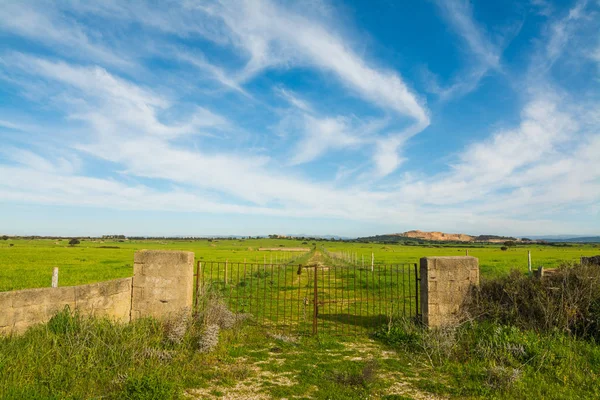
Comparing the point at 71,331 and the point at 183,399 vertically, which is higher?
the point at 71,331

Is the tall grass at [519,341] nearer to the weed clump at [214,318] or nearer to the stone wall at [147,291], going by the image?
the weed clump at [214,318]

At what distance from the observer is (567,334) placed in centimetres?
828

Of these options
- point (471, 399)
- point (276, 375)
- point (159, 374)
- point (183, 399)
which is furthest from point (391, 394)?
point (159, 374)

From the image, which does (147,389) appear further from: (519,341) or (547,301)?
(547,301)

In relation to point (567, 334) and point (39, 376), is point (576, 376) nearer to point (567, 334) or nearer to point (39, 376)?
point (567, 334)

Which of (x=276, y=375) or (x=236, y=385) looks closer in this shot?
(x=236, y=385)

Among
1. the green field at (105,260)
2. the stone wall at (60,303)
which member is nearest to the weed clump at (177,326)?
the stone wall at (60,303)

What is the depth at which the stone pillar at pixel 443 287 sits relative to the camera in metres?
9.24

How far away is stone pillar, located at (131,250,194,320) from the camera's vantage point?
9.25 meters

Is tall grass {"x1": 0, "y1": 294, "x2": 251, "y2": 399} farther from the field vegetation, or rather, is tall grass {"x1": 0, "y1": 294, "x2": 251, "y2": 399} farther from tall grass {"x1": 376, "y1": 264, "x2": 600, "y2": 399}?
tall grass {"x1": 376, "y1": 264, "x2": 600, "y2": 399}

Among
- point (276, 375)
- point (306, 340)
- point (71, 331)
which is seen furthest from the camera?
point (306, 340)

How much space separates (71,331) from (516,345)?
905 centimetres

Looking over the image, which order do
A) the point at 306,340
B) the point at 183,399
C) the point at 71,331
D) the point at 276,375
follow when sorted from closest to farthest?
1. the point at 183,399
2. the point at 276,375
3. the point at 71,331
4. the point at 306,340

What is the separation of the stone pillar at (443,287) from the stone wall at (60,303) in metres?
7.52
